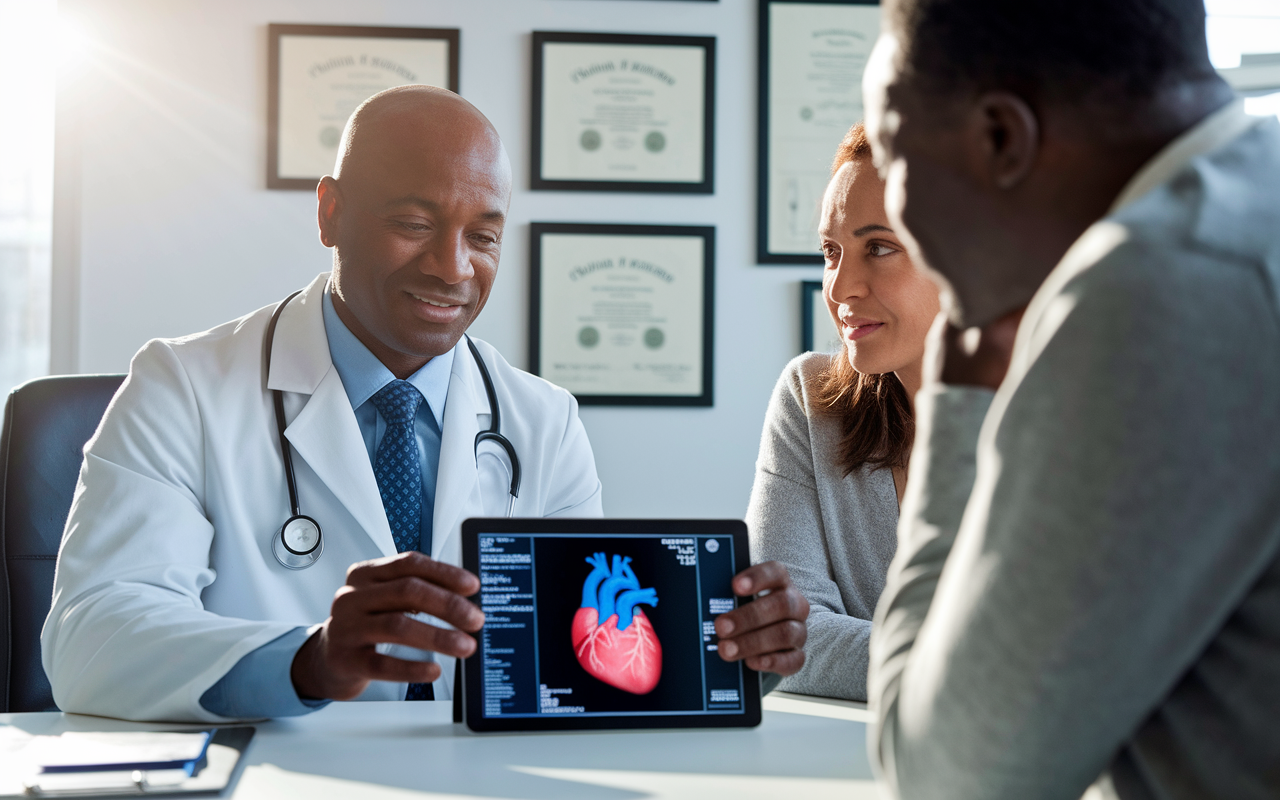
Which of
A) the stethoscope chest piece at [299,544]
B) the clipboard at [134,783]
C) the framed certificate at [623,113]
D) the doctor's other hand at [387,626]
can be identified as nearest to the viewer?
the clipboard at [134,783]

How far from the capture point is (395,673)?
1.02m

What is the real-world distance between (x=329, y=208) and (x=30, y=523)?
709 mm

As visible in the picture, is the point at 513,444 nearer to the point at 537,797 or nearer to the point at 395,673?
the point at 395,673

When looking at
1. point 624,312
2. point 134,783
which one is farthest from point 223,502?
point 624,312

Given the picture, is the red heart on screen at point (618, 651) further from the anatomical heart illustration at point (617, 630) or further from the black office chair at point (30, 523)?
the black office chair at point (30, 523)

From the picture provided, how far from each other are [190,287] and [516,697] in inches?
78.0

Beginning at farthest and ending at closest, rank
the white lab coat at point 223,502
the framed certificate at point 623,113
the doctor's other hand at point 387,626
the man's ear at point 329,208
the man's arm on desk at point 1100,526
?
the framed certificate at point 623,113
the man's ear at point 329,208
the white lab coat at point 223,502
the doctor's other hand at point 387,626
the man's arm on desk at point 1100,526

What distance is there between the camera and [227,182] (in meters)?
2.59

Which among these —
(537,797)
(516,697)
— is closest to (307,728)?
(516,697)

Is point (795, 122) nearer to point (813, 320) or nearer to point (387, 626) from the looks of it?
point (813, 320)

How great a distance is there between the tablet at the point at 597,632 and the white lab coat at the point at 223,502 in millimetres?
250

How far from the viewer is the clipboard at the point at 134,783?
2.58 feet

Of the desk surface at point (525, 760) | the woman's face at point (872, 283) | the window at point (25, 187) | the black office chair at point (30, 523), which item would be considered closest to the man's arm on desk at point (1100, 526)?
the desk surface at point (525, 760)

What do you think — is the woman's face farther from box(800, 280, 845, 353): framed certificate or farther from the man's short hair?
box(800, 280, 845, 353): framed certificate
